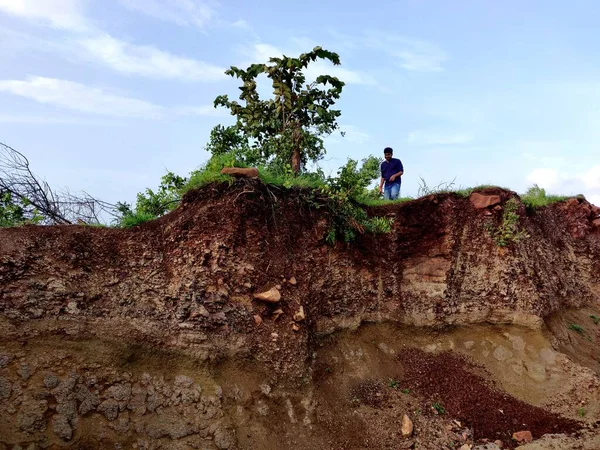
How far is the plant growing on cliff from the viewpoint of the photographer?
1141cm

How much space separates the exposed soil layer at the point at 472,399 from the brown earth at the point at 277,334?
0.03 m

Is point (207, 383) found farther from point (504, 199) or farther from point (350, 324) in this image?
point (504, 199)

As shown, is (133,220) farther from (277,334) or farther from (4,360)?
(277,334)

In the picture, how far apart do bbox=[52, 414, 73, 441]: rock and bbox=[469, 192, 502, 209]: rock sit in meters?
9.62

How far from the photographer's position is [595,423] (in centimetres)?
910

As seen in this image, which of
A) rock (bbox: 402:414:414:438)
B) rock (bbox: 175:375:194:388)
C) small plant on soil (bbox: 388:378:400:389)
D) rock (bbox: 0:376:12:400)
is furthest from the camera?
small plant on soil (bbox: 388:378:400:389)

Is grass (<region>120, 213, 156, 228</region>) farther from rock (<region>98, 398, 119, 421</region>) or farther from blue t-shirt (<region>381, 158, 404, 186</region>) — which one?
blue t-shirt (<region>381, 158, 404, 186</region>)

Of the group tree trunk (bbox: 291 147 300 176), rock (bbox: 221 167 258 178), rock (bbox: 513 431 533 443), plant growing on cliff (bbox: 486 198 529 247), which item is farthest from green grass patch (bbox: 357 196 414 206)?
rock (bbox: 513 431 533 443)

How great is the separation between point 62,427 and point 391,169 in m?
9.78

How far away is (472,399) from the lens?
9375 millimetres

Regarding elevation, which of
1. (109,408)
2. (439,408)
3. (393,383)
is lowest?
(439,408)

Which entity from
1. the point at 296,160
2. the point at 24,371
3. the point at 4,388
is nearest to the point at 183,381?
the point at 24,371

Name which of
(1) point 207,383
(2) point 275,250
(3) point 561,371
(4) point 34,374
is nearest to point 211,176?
(2) point 275,250

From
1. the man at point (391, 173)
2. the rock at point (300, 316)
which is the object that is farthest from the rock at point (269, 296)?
the man at point (391, 173)
